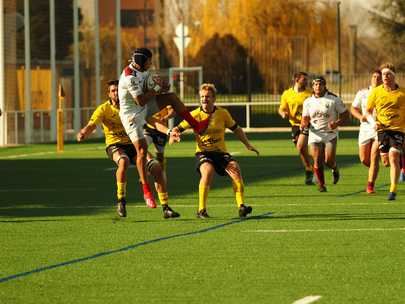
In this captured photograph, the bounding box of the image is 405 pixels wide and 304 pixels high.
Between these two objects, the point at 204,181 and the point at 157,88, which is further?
the point at 204,181

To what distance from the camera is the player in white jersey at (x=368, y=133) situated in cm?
2322

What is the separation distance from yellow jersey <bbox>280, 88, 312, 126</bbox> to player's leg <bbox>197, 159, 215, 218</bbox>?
888 cm

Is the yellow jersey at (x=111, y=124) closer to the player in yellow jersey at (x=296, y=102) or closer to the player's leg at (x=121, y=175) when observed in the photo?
the player's leg at (x=121, y=175)

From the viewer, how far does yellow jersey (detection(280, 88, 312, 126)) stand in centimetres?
2778

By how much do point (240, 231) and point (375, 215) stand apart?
259 centimetres

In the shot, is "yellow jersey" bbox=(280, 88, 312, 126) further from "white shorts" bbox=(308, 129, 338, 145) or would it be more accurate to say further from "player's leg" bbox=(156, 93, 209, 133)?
"player's leg" bbox=(156, 93, 209, 133)

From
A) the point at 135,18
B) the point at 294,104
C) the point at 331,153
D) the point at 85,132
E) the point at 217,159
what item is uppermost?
the point at 135,18

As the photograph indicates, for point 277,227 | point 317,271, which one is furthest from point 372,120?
point 317,271

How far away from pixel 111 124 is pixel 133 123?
1.85m

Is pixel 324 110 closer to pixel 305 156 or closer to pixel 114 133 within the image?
pixel 305 156

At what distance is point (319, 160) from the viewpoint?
2505 cm

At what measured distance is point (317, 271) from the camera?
1292 cm

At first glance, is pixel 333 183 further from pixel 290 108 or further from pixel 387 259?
pixel 387 259

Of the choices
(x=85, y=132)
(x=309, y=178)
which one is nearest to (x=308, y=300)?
(x=85, y=132)
